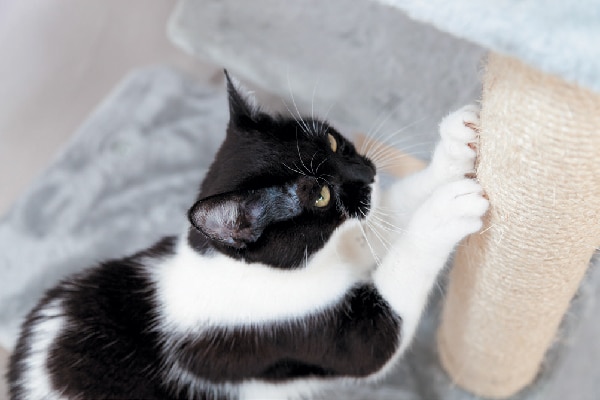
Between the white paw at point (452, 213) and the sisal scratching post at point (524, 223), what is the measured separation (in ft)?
0.06

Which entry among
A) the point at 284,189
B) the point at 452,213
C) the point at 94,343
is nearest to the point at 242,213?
the point at 284,189

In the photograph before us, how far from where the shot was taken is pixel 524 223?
76cm

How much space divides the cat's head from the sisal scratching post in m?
0.20

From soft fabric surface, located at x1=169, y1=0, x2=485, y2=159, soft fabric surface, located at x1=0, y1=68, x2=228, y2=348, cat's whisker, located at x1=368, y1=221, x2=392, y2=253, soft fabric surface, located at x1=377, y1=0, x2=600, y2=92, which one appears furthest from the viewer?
soft fabric surface, located at x1=0, y1=68, x2=228, y2=348

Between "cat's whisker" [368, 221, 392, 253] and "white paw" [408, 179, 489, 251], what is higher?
"white paw" [408, 179, 489, 251]

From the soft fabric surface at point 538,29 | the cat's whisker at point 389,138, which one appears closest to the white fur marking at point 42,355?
the cat's whisker at point 389,138

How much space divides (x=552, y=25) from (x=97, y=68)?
5.34ft

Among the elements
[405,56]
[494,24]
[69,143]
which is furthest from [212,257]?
[69,143]

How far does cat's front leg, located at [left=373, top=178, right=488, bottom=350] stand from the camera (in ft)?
2.57

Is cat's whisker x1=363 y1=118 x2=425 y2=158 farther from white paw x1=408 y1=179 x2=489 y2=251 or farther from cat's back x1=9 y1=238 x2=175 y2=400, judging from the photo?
cat's back x1=9 y1=238 x2=175 y2=400

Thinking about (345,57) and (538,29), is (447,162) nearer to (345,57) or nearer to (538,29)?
(538,29)

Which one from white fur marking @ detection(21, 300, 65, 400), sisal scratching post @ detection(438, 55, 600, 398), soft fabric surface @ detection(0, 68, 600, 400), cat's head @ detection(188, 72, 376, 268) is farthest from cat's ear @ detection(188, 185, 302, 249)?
soft fabric surface @ detection(0, 68, 600, 400)

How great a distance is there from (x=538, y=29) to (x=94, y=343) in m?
0.83

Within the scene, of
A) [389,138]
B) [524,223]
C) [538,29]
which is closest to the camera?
[538,29]
